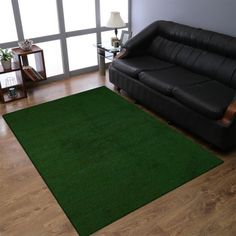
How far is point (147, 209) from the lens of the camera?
237 cm

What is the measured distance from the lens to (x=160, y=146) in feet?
10.1

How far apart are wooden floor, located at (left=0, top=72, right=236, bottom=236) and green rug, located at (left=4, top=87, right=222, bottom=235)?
71mm

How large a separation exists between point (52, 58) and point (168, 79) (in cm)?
201

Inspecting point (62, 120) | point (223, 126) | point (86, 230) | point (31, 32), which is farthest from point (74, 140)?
point (31, 32)

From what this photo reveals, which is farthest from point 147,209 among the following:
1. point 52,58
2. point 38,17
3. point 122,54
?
point 38,17

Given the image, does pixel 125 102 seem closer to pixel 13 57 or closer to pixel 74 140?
pixel 74 140

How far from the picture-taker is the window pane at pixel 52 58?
14.5 ft

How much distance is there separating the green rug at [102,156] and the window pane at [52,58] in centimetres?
87

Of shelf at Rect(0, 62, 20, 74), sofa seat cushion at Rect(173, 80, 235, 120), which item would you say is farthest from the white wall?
shelf at Rect(0, 62, 20, 74)

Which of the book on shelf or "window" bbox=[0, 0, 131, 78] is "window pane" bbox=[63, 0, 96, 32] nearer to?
"window" bbox=[0, 0, 131, 78]

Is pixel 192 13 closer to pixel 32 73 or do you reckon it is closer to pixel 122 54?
pixel 122 54

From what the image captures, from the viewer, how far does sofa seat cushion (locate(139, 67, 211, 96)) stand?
3.33 m

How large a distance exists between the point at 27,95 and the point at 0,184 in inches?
70.2

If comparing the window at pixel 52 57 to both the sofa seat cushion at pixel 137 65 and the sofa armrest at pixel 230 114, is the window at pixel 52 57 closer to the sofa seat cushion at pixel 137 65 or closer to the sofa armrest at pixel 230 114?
the sofa seat cushion at pixel 137 65
